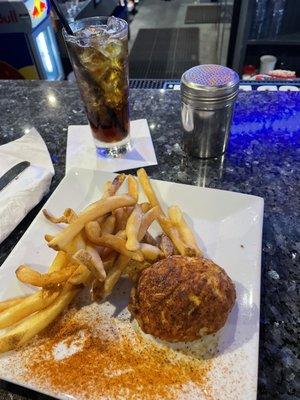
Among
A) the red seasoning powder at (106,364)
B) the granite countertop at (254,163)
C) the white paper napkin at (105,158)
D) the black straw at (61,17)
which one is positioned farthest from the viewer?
the white paper napkin at (105,158)

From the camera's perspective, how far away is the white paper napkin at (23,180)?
1.10 meters

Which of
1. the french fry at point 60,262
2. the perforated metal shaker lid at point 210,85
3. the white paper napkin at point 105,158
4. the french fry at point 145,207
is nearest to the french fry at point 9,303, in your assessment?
the french fry at point 60,262

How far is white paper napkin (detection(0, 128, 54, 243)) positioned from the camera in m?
1.10

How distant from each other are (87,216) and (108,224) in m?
0.08

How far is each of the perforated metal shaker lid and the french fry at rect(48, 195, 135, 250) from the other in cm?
53

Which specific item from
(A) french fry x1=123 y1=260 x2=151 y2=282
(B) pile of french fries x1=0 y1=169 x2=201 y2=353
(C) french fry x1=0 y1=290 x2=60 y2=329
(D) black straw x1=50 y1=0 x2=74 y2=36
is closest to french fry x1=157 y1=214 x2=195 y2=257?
(B) pile of french fries x1=0 y1=169 x2=201 y2=353

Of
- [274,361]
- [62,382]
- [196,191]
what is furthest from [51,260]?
[274,361]

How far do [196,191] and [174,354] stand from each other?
54 centimetres

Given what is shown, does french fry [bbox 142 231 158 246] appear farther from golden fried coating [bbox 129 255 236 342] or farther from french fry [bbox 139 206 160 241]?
golden fried coating [bbox 129 255 236 342]

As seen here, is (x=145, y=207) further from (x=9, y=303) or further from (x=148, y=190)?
(x=9, y=303)

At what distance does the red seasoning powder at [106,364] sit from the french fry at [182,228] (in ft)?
0.91

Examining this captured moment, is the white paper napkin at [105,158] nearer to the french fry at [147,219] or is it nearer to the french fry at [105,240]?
the french fry at [147,219]

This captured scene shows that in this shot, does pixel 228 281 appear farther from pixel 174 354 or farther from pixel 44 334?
pixel 44 334

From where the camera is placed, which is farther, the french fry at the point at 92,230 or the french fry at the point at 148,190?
the french fry at the point at 148,190
